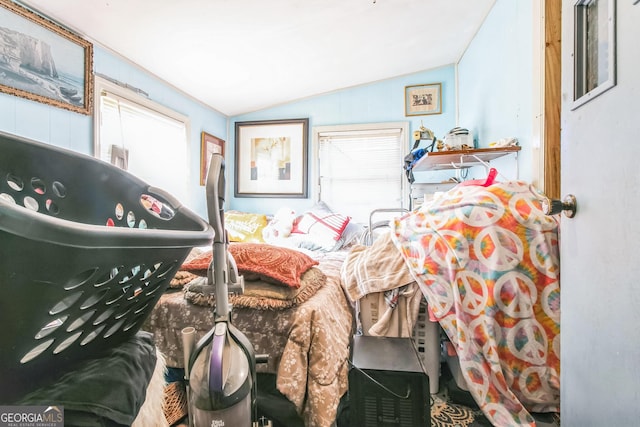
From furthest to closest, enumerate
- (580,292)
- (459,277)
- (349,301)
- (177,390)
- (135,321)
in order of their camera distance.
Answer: (349,301), (459,277), (177,390), (580,292), (135,321)

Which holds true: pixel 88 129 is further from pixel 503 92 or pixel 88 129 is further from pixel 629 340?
pixel 503 92

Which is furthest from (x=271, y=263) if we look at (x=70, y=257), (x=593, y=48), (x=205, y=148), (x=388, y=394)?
(x=205, y=148)

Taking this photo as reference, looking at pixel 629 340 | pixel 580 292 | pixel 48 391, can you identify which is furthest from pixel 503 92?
pixel 48 391

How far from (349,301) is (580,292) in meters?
1.02

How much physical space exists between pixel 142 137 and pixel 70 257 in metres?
2.49

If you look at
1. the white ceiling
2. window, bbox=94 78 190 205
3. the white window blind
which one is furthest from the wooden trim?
window, bbox=94 78 190 205

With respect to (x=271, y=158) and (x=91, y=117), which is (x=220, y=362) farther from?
(x=271, y=158)

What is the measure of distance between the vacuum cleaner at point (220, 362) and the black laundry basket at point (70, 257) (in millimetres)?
160

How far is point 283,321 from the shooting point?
3.60 ft

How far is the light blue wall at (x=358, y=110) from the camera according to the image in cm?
326

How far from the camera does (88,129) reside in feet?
6.56

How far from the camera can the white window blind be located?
3.41 m

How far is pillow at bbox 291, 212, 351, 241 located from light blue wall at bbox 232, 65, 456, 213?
47 centimetres

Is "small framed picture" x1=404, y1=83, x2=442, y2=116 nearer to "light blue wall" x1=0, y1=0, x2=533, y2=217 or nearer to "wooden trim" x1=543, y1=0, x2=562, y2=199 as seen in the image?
"light blue wall" x1=0, y1=0, x2=533, y2=217
